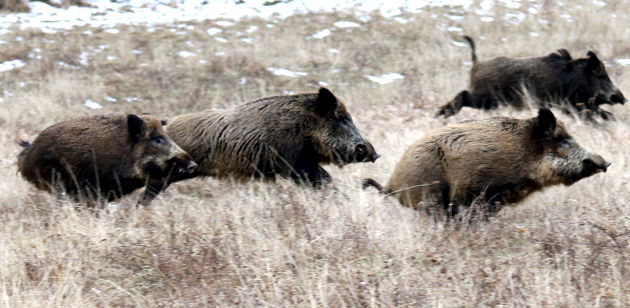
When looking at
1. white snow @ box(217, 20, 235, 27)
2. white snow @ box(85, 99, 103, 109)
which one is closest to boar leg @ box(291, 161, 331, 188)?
white snow @ box(85, 99, 103, 109)

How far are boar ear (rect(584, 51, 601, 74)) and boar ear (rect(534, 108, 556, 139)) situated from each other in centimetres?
469

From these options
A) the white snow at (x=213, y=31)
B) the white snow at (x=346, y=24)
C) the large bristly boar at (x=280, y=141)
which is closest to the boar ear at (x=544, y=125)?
the large bristly boar at (x=280, y=141)

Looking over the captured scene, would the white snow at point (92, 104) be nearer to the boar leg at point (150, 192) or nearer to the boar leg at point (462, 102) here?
the boar leg at point (150, 192)

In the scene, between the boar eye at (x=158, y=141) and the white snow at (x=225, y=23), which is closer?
the boar eye at (x=158, y=141)

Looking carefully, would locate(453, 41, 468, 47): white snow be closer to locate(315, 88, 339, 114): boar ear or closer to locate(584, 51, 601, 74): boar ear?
locate(584, 51, 601, 74): boar ear

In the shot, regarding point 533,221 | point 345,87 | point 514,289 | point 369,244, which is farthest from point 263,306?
point 345,87

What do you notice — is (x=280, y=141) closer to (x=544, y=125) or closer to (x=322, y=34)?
(x=544, y=125)

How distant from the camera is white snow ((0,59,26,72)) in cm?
1450

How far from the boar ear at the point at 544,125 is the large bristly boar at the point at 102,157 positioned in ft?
10.4

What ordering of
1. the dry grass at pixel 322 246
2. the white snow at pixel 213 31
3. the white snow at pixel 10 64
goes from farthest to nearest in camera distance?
the white snow at pixel 213 31 → the white snow at pixel 10 64 → the dry grass at pixel 322 246

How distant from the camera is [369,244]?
4.45 meters

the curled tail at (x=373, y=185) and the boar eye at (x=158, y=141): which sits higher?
the boar eye at (x=158, y=141)

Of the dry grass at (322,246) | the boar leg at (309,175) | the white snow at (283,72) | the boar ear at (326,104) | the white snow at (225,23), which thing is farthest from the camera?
the white snow at (225,23)

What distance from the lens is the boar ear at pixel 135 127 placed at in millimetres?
5941
